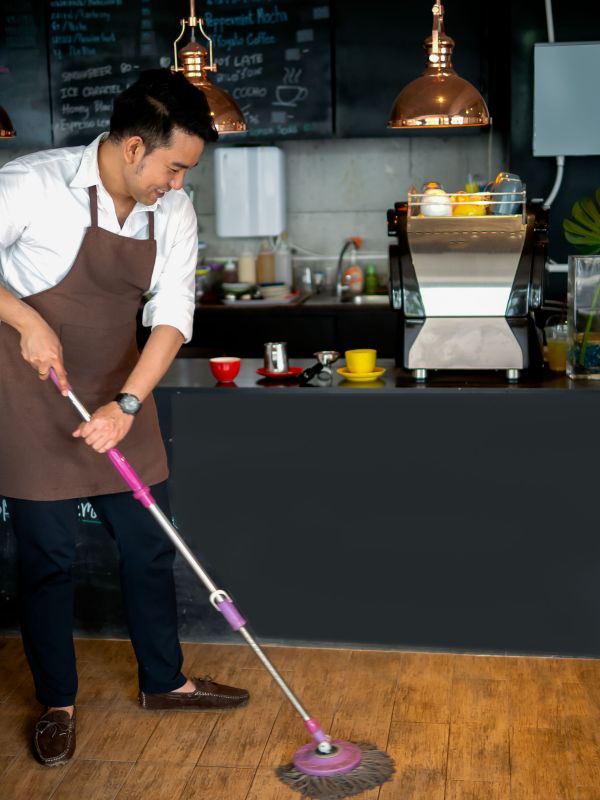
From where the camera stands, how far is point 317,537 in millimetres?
3160

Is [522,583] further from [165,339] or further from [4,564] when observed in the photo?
[4,564]

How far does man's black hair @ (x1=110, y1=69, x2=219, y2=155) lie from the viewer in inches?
91.6

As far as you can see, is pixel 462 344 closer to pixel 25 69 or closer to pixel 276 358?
pixel 276 358

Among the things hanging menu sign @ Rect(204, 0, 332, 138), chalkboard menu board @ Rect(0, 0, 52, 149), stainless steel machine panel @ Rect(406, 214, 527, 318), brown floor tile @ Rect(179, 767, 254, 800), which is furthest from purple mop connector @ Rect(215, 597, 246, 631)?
chalkboard menu board @ Rect(0, 0, 52, 149)

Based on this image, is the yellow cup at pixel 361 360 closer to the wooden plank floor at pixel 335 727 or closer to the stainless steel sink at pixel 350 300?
the wooden plank floor at pixel 335 727

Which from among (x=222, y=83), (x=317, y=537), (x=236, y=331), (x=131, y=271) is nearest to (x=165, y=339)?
(x=131, y=271)

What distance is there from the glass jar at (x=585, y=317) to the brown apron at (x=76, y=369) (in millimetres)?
1250

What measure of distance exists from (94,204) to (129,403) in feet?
1.54

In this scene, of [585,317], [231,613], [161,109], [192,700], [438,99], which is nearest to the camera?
[161,109]

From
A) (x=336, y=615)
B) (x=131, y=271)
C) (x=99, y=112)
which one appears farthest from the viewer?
(x=99, y=112)

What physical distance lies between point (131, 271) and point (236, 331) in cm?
252

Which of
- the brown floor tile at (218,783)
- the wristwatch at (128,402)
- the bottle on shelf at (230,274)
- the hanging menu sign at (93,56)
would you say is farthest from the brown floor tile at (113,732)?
the hanging menu sign at (93,56)

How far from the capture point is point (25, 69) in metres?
5.33

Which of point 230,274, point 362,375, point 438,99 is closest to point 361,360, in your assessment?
point 362,375
